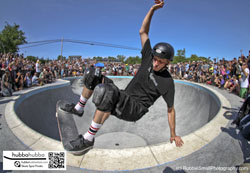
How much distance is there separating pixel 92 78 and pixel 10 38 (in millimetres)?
45022

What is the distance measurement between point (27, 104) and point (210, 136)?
771cm

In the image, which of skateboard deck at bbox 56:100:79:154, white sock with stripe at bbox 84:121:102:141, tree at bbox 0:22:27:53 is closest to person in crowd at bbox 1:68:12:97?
skateboard deck at bbox 56:100:79:154

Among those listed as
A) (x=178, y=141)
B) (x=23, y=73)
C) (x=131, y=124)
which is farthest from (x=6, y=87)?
(x=178, y=141)

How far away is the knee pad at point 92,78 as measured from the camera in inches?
103

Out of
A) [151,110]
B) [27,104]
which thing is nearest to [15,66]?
[27,104]

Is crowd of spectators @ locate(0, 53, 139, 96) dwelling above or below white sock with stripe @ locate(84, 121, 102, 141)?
below

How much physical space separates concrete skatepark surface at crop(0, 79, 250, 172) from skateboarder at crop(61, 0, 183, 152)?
1211 mm

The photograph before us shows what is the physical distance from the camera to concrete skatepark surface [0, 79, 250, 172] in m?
3.21

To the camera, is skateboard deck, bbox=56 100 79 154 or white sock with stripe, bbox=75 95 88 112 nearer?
skateboard deck, bbox=56 100 79 154

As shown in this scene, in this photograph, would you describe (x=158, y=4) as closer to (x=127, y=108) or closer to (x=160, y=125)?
(x=127, y=108)

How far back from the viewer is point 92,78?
8.58ft

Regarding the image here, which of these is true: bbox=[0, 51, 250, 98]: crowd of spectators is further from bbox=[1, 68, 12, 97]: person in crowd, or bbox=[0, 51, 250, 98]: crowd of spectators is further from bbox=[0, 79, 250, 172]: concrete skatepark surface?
bbox=[0, 79, 250, 172]: concrete skatepark surface

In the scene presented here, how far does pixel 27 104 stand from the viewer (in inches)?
282

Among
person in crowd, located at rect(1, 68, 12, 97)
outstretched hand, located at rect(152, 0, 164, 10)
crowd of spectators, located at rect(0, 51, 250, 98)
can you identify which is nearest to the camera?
outstretched hand, located at rect(152, 0, 164, 10)
